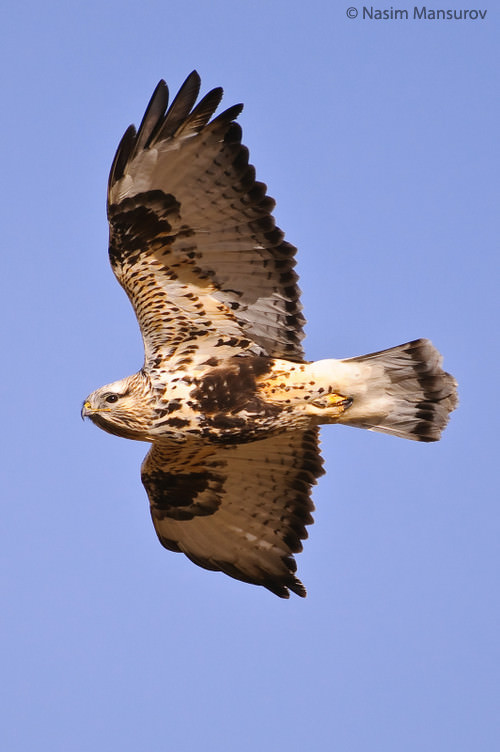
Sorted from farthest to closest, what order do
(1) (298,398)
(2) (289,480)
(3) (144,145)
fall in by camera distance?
(2) (289,480) < (1) (298,398) < (3) (144,145)

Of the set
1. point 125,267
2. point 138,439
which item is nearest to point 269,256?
point 125,267

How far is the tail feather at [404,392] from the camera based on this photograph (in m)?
9.90

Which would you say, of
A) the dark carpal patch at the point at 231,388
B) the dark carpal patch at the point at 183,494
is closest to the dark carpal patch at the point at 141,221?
the dark carpal patch at the point at 231,388

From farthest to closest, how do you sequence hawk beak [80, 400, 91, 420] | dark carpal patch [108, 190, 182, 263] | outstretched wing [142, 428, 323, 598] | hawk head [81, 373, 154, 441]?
outstretched wing [142, 428, 323, 598] < hawk beak [80, 400, 91, 420] < hawk head [81, 373, 154, 441] < dark carpal patch [108, 190, 182, 263]

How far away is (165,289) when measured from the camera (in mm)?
9664

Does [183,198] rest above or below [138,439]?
above

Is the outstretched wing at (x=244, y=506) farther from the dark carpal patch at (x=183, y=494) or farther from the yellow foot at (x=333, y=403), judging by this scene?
the yellow foot at (x=333, y=403)

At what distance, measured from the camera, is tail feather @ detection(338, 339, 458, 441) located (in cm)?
990

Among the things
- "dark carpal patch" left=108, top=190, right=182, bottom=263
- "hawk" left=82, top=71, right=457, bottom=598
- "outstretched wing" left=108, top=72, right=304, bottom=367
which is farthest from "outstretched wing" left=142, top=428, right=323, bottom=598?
"dark carpal patch" left=108, top=190, right=182, bottom=263

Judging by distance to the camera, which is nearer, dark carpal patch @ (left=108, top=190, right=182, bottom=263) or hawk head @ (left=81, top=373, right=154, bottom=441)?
dark carpal patch @ (left=108, top=190, right=182, bottom=263)

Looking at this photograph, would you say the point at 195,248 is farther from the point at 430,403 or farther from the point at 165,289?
the point at 430,403

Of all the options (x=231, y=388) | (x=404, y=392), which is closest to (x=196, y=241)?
(x=231, y=388)

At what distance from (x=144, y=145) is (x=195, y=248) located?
87 cm

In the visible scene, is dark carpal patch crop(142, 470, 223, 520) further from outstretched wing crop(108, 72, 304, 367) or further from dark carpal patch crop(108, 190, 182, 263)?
dark carpal patch crop(108, 190, 182, 263)
